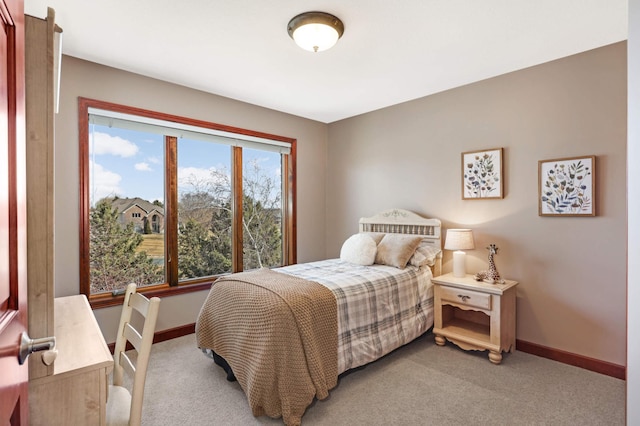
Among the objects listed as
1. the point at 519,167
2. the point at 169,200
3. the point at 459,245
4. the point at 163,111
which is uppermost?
the point at 163,111

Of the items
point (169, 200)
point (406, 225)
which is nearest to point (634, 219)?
point (406, 225)

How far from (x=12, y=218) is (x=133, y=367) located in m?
1.08

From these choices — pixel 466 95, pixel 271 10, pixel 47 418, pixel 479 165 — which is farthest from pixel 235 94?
pixel 47 418

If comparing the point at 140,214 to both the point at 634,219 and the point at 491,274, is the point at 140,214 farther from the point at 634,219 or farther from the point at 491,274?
the point at 634,219

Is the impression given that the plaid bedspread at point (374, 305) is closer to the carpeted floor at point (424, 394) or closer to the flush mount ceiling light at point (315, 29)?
the carpeted floor at point (424, 394)

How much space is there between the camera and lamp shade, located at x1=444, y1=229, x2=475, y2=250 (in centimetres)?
303

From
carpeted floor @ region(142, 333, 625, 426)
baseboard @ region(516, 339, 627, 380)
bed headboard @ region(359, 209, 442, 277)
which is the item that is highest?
bed headboard @ region(359, 209, 442, 277)

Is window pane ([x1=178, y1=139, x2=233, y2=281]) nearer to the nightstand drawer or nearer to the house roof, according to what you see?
the house roof

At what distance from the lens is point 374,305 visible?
8.71 ft

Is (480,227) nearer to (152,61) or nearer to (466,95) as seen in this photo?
(466,95)

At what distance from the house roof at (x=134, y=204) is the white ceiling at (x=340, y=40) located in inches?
47.2

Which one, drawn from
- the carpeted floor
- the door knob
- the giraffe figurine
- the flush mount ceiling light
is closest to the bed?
the carpeted floor

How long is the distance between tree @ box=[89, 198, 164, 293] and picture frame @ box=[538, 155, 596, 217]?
3.76 meters

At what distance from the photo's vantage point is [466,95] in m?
3.34
